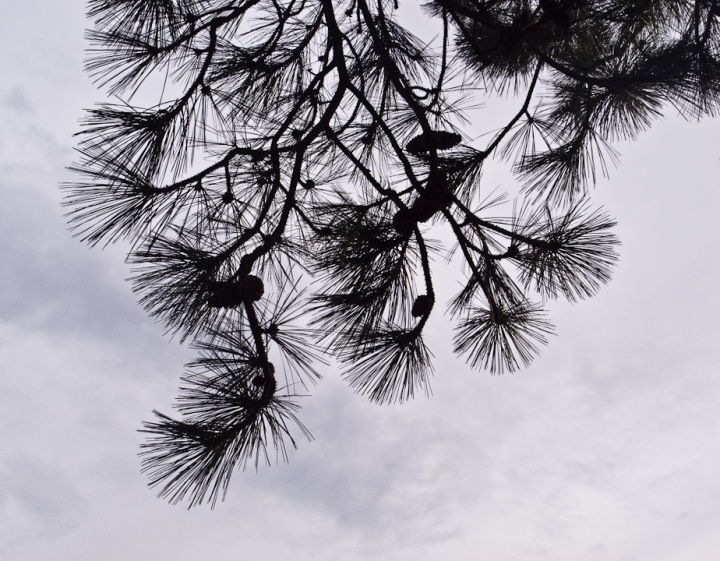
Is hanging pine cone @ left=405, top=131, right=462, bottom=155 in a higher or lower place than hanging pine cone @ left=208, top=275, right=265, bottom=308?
higher

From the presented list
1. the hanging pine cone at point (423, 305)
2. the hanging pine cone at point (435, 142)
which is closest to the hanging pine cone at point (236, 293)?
the hanging pine cone at point (423, 305)

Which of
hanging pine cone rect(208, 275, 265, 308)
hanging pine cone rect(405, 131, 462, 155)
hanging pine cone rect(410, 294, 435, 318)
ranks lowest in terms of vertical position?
Result: hanging pine cone rect(208, 275, 265, 308)

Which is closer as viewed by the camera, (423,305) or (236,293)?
(236,293)

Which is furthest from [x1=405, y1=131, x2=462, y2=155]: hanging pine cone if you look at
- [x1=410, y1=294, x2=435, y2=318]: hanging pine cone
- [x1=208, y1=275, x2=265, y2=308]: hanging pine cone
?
[x1=208, y1=275, x2=265, y2=308]: hanging pine cone

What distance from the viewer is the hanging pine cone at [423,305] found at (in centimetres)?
137

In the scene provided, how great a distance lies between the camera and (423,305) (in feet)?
4.50

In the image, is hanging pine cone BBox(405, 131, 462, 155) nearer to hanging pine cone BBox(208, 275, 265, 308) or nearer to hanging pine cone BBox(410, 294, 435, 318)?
hanging pine cone BBox(410, 294, 435, 318)

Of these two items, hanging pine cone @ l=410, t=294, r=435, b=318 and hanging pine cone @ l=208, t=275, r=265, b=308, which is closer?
hanging pine cone @ l=208, t=275, r=265, b=308

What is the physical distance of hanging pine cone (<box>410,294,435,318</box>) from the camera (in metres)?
1.37

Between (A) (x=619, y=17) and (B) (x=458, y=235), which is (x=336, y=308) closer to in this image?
(B) (x=458, y=235)

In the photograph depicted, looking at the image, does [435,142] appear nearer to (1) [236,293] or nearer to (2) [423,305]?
(2) [423,305]

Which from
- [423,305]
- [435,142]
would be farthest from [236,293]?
[435,142]

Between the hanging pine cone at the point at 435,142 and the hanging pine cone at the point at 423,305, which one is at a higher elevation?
the hanging pine cone at the point at 435,142

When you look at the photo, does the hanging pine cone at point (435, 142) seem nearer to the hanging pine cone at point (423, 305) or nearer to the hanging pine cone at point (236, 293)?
the hanging pine cone at point (423, 305)
